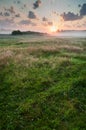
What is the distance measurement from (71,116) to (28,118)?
10.2 feet

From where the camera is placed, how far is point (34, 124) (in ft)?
47.4

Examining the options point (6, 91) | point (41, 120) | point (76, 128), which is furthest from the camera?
point (6, 91)

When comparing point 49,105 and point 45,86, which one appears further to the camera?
point 45,86

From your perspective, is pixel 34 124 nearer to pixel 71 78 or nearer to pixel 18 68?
pixel 71 78

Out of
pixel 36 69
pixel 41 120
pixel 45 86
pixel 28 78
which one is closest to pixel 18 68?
pixel 36 69

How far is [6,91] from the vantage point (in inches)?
796

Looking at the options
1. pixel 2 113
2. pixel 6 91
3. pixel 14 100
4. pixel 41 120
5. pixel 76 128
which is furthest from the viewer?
pixel 6 91

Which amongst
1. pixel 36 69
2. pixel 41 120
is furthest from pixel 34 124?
pixel 36 69

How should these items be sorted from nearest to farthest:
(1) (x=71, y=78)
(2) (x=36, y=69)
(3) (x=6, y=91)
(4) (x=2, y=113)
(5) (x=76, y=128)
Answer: (5) (x=76, y=128) < (4) (x=2, y=113) < (3) (x=6, y=91) < (1) (x=71, y=78) < (2) (x=36, y=69)

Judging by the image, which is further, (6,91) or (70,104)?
(6,91)

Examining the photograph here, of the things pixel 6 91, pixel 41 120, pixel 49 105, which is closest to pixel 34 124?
pixel 41 120

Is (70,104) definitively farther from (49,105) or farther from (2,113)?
(2,113)

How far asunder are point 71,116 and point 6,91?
747cm

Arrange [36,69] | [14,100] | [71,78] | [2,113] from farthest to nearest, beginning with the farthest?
1. [36,69]
2. [71,78]
3. [14,100]
4. [2,113]
